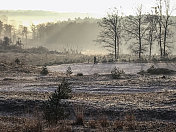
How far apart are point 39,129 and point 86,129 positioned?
5.35 ft

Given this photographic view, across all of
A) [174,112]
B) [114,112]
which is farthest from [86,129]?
[174,112]

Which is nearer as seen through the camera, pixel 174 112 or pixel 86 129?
pixel 86 129

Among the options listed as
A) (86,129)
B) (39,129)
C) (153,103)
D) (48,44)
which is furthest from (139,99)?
(48,44)

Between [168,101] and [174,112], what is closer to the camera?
[174,112]

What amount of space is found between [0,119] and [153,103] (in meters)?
7.51

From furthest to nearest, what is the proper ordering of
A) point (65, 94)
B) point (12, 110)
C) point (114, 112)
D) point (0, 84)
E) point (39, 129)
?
point (0, 84) < point (65, 94) < point (12, 110) < point (114, 112) < point (39, 129)

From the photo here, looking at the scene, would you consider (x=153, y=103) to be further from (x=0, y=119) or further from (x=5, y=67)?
(x=5, y=67)

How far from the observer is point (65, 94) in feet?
63.5

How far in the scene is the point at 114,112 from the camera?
610 inches

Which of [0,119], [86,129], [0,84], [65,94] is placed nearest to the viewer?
[86,129]

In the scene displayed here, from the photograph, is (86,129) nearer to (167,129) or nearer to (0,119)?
(167,129)

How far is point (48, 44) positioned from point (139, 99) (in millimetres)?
179534

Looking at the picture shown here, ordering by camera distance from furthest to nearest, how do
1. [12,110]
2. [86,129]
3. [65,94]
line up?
1. [65,94]
2. [12,110]
3. [86,129]

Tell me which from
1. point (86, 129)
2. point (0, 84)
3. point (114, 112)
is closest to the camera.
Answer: point (86, 129)
